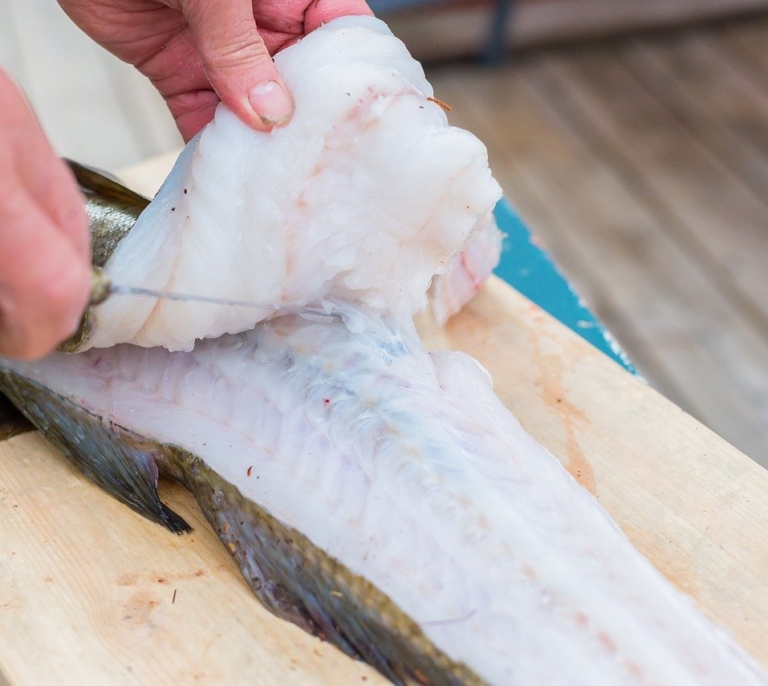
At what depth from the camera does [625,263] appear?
12.3 ft

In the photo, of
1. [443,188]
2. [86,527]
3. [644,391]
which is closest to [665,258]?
[644,391]

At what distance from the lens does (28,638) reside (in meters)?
1.34

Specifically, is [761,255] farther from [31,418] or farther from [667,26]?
[31,418]

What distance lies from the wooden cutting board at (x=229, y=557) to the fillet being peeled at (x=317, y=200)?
351mm

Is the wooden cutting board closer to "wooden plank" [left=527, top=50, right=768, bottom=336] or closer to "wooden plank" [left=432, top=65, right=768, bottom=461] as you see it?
"wooden plank" [left=432, top=65, right=768, bottom=461]

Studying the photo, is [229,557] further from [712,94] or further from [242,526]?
[712,94]

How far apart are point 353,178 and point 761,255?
286 cm

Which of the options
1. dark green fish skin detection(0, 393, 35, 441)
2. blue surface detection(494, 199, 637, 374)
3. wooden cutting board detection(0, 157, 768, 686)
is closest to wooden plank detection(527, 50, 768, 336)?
blue surface detection(494, 199, 637, 374)

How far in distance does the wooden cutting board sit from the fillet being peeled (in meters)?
0.35

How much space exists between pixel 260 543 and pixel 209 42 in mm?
868

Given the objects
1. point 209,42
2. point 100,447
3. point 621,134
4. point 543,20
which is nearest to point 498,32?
point 543,20

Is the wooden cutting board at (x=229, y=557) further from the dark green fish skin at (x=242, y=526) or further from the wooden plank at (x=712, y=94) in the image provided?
the wooden plank at (x=712, y=94)

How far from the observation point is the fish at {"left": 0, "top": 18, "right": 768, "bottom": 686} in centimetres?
125

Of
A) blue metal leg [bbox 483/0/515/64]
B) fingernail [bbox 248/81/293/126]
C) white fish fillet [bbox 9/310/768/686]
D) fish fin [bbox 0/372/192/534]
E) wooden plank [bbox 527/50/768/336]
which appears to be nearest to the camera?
white fish fillet [bbox 9/310/768/686]
